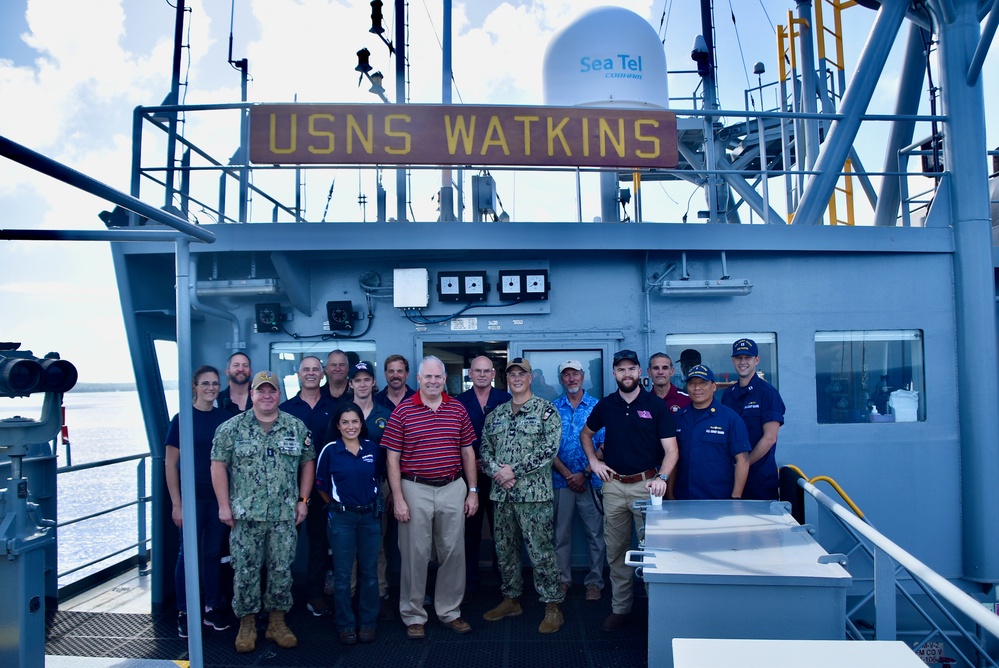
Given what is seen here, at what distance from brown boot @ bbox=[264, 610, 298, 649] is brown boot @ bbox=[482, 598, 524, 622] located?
1.26m

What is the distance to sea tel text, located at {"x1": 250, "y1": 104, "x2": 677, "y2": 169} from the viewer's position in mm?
5453

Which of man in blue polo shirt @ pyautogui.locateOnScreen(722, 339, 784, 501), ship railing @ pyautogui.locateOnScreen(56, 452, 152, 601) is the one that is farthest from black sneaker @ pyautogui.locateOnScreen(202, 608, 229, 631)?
man in blue polo shirt @ pyautogui.locateOnScreen(722, 339, 784, 501)

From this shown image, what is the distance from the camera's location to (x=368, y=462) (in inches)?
167

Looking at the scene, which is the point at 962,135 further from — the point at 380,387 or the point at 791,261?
the point at 380,387

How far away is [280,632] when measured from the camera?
431 centimetres

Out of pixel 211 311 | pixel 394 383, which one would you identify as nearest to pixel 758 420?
pixel 394 383

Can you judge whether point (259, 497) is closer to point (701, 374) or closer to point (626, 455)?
point (626, 455)

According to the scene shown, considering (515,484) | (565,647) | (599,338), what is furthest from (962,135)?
(565,647)

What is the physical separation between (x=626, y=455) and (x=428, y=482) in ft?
4.21

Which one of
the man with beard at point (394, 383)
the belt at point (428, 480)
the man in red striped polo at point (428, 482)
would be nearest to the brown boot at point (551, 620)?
the man in red striped polo at point (428, 482)

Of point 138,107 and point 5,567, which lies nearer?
point 5,567

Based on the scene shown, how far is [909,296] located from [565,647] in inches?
166

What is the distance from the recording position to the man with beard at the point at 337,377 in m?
4.94

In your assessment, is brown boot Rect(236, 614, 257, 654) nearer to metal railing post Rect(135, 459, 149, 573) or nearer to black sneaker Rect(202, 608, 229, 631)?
black sneaker Rect(202, 608, 229, 631)
